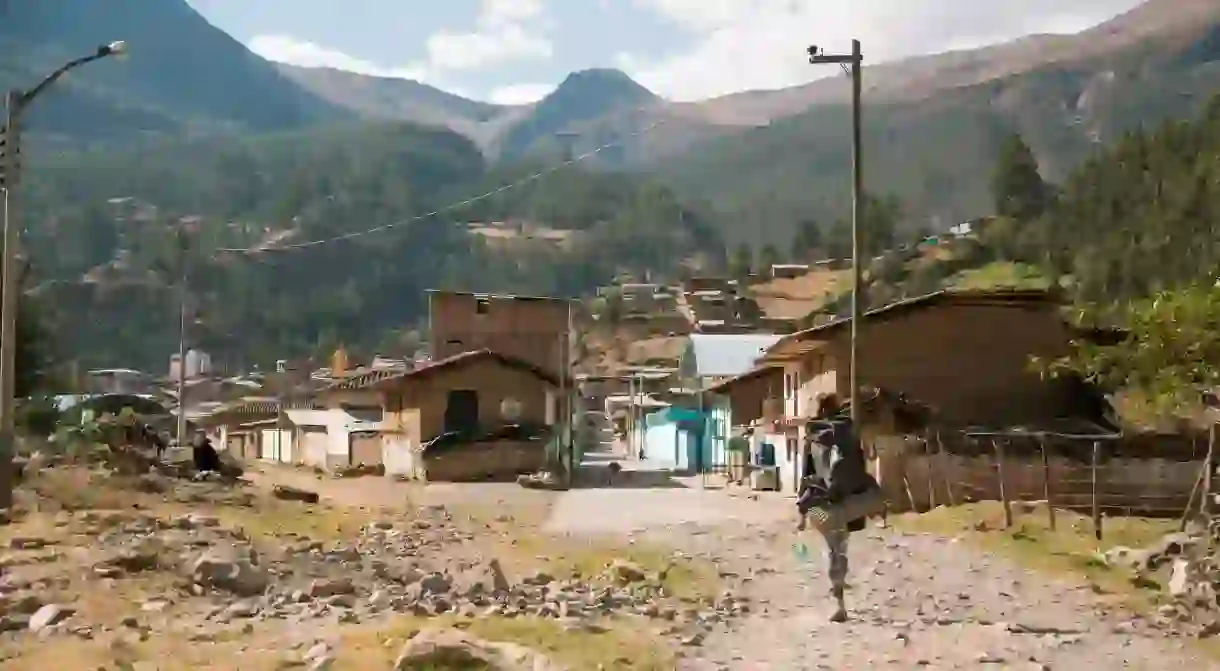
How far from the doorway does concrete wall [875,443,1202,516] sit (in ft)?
66.8

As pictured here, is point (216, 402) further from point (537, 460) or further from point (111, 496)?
point (111, 496)

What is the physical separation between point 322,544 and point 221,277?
4794 inches

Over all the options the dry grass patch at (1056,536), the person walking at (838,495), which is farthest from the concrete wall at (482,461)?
A: the person walking at (838,495)

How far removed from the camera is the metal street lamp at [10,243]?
17719mm

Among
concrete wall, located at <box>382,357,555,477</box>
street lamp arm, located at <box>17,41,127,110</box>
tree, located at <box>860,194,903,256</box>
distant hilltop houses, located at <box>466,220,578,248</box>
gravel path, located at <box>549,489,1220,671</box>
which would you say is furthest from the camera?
distant hilltop houses, located at <box>466,220,578,248</box>

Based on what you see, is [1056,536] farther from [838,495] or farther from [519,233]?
[519,233]

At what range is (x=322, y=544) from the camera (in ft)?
58.4

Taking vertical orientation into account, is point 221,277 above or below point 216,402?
above

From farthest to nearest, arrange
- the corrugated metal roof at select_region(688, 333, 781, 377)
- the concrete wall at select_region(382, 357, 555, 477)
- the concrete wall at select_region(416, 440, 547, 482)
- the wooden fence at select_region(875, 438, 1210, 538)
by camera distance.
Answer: the corrugated metal roof at select_region(688, 333, 781, 377)
the concrete wall at select_region(382, 357, 555, 477)
the concrete wall at select_region(416, 440, 547, 482)
the wooden fence at select_region(875, 438, 1210, 538)

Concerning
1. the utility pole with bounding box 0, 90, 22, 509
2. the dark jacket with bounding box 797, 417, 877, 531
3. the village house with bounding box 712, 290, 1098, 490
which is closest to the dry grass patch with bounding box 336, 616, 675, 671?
the dark jacket with bounding box 797, 417, 877, 531

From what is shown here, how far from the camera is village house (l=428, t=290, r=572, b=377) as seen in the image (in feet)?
187

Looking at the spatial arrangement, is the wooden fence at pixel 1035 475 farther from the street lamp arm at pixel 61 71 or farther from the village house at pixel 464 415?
the village house at pixel 464 415

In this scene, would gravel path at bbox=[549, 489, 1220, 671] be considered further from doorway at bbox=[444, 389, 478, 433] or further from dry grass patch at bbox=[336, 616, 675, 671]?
doorway at bbox=[444, 389, 478, 433]

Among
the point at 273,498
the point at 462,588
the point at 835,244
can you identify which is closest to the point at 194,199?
the point at 835,244
